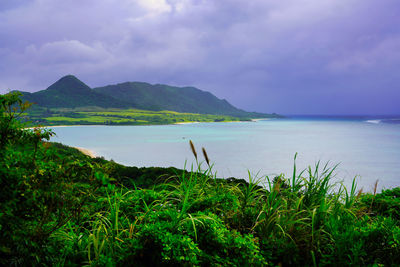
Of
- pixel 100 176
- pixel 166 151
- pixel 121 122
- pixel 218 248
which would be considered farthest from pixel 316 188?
pixel 121 122

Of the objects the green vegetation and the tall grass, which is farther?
the tall grass

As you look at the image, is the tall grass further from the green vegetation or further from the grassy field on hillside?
the grassy field on hillside

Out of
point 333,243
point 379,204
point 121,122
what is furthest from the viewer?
point 121,122

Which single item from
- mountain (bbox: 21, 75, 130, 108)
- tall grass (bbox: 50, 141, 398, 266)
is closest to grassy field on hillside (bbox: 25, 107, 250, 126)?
mountain (bbox: 21, 75, 130, 108)

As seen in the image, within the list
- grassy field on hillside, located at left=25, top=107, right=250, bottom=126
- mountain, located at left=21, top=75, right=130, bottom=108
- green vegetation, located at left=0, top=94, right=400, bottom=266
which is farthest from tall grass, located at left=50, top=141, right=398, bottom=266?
mountain, located at left=21, top=75, right=130, bottom=108

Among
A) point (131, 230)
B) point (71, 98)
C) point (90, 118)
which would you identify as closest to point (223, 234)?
point (131, 230)

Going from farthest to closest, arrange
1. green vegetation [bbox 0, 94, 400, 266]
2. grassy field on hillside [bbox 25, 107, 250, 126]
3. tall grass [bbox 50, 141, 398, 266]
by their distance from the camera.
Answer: grassy field on hillside [bbox 25, 107, 250, 126] → tall grass [bbox 50, 141, 398, 266] → green vegetation [bbox 0, 94, 400, 266]

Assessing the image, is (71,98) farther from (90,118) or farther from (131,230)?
(131,230)

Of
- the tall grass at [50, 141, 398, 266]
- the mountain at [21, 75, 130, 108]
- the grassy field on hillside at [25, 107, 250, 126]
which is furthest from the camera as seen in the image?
the mountain at [21, 75, 130, 108]

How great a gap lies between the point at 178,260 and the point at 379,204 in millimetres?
4639

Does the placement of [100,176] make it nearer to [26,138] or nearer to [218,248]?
[26,138]

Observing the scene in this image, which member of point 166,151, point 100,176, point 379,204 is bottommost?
point 166,151

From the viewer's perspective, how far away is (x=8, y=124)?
246 centimetres

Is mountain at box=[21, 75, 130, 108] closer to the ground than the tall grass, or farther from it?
farther from it
